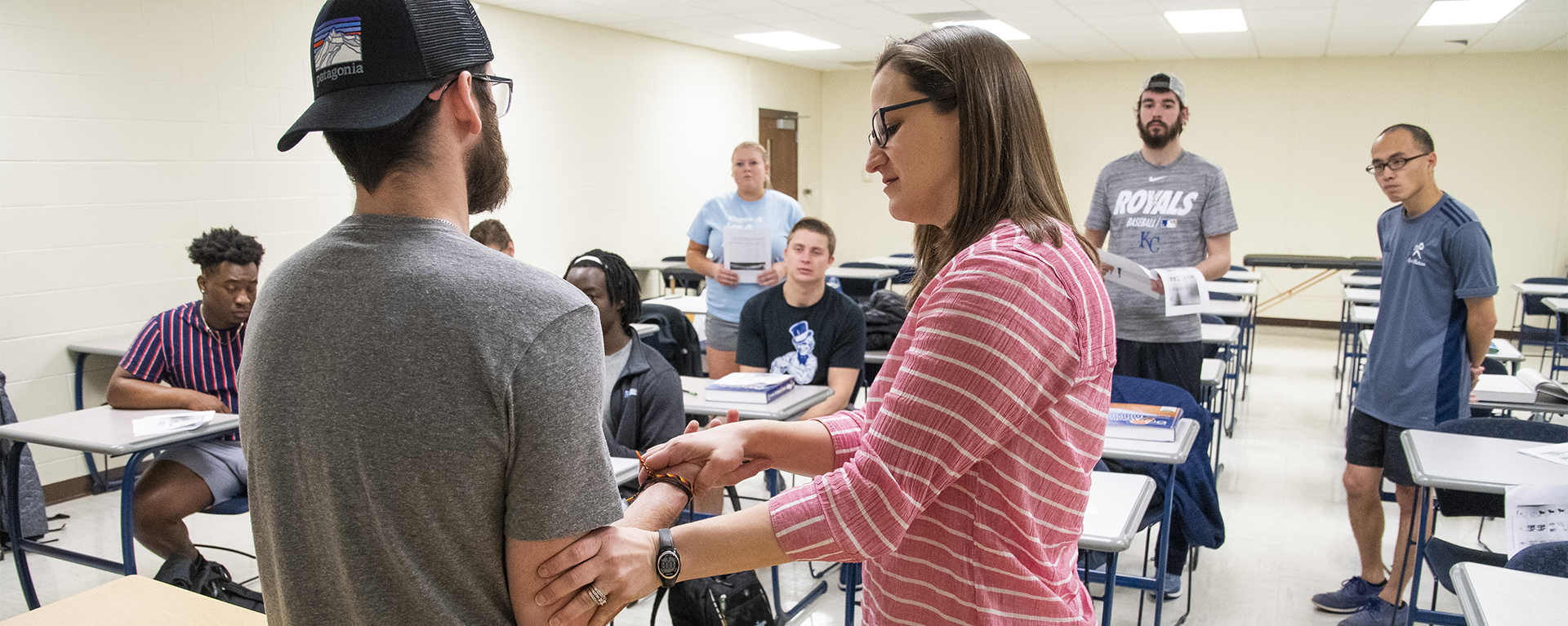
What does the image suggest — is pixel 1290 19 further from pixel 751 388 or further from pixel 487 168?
pixel 487 168

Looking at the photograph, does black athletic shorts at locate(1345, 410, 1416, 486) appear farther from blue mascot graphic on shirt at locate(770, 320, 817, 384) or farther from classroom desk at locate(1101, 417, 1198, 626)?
blue mascot graphic on shirt at locate(770, 320, 817, 384)

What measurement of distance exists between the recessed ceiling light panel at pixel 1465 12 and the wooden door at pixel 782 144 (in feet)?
19.5

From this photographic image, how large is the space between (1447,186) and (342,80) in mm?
10766

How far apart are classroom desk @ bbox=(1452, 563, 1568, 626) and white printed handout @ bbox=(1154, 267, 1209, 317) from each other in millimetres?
1354

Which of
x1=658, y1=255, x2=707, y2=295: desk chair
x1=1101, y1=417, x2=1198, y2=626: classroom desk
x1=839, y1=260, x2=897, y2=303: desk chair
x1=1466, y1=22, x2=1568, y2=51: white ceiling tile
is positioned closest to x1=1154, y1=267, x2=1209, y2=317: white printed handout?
x1=1101, y1=417, x2=1198, y2=626: classroom desk

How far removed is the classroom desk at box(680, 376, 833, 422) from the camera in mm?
3148

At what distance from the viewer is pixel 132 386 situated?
3.23 m

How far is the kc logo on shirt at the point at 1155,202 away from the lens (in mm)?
3428

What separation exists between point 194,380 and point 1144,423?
3.20 metres

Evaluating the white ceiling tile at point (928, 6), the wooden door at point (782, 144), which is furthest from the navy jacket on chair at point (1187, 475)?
the wooden door at point (782, 144)

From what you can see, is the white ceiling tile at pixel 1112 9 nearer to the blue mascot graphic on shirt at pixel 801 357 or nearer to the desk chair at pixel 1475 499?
the blue mascot graphic on shirt at pixel 801 357

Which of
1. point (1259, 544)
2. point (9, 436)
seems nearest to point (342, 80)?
point (9, 436)

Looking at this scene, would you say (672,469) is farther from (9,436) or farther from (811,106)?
(811,106)

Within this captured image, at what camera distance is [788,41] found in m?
8.83
